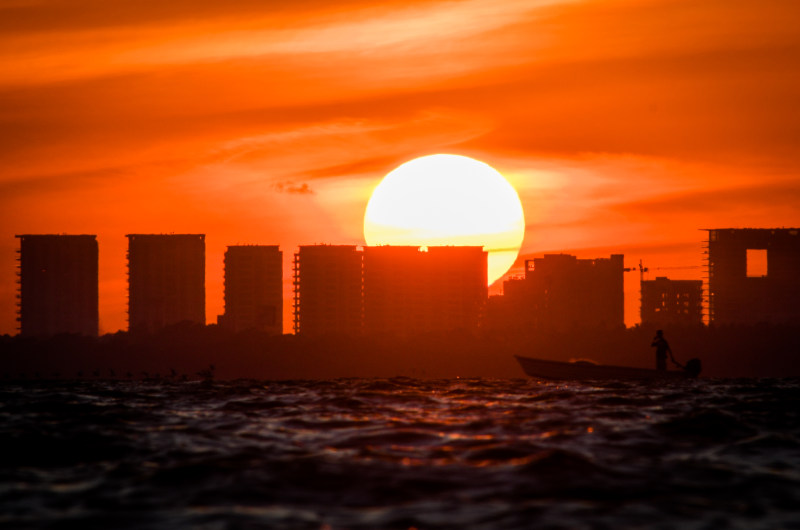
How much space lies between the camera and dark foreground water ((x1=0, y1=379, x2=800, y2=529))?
17.3 m

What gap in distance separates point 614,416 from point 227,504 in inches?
743

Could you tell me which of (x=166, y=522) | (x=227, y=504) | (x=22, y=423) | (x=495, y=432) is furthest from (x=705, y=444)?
(x=22, y=423)

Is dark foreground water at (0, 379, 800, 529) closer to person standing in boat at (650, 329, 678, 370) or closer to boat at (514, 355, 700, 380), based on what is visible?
person standing in boat at (650, 329, 678, 370)

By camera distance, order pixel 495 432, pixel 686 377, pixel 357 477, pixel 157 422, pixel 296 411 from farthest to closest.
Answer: pixel 686 377 → pixel 296 411 → pixel 157 422 → pixel 495 432 → pixel 357 477

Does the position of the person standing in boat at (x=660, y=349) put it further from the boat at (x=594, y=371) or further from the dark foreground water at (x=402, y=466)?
the dark foreground water at (x=402, y=466)

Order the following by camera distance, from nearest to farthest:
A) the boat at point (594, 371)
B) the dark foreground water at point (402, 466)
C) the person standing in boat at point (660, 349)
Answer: the dark foreground water at point (402, 466) < the person standing in boat at point (660, 349) < the boat at point (594, 371)

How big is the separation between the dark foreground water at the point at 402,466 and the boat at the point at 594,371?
82.6 feet

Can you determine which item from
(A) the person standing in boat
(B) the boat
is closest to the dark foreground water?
(A) the person standing in boat

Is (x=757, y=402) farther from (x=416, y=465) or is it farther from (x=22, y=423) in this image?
(x=22, y=423)

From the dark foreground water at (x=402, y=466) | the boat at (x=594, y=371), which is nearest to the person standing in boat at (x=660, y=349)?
the boat at (x=594, y=371)

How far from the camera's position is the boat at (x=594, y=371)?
64.4m

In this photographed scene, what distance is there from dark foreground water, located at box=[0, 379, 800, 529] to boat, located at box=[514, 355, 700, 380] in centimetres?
2517

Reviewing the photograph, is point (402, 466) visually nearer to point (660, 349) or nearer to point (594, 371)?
point (660, 349)

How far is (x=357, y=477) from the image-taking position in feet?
68.8
